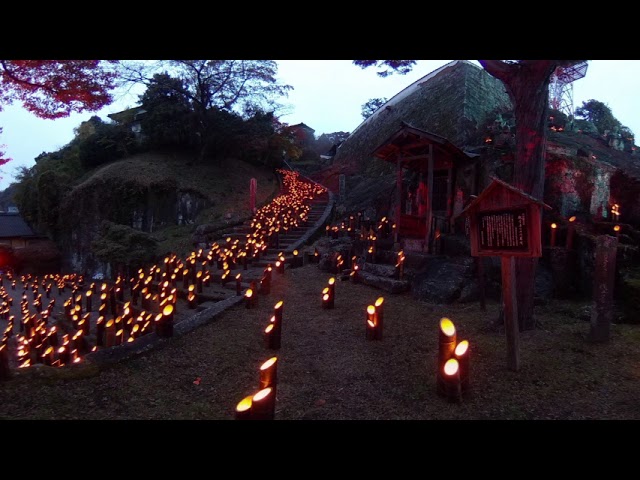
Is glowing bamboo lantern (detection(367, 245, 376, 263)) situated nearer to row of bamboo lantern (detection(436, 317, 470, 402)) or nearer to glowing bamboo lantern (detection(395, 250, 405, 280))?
glowing bamboo lantern (detection(395, 250, 405, 280))

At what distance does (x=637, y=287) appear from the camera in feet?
22.2

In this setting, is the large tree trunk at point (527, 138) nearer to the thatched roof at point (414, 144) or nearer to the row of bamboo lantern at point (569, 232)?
the row of bamboo lantern at point (569, 232)

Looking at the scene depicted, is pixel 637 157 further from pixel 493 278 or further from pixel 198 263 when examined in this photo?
pixel 198 263

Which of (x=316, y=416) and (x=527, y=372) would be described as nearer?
(x=316, y=416)

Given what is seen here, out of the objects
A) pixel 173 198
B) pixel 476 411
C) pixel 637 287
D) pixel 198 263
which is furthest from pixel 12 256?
pixel 637 287

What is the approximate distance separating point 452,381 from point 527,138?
15.0 ft

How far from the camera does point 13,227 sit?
80.9ft

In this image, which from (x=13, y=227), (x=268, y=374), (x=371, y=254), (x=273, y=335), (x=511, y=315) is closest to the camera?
(x=268, y=374)

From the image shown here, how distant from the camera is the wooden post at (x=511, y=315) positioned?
15.8ft

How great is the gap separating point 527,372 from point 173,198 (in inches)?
795

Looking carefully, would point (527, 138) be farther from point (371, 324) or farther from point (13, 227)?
point (13, 227)

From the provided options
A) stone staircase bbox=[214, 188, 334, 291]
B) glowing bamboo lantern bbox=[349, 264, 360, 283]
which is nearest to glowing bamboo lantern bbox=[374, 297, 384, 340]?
glowing bamboo lantern bbox=[349, 264, 360, 283]

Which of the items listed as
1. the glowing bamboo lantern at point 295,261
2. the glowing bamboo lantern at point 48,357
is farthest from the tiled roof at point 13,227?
the glowing bamboo lantern at point 48,357

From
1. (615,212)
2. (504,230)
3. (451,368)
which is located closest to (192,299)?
(451,368)
